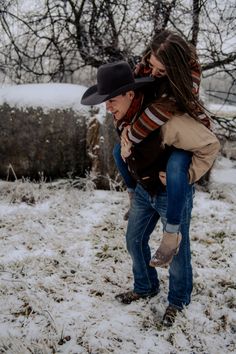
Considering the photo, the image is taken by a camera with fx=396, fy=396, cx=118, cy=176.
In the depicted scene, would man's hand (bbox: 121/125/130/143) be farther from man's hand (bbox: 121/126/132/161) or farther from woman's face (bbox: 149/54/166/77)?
woman's face (bbox: 149/54/166/77)

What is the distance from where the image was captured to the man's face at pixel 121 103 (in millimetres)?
2068

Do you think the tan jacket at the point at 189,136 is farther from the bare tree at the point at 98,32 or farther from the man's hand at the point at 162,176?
the bare tree at the point at 98,32

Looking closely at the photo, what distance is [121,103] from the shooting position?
208cm

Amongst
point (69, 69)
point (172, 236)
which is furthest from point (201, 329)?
point (69, 69)

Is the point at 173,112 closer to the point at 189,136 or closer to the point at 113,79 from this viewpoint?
the point at 189,136

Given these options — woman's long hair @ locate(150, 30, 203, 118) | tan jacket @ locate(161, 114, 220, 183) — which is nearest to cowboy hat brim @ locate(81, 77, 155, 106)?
woman's long hair @ locate(150, 30, 203, 118)

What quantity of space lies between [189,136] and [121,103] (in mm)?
402

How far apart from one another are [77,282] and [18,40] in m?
4.75

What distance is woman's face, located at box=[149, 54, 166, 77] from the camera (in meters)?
2.00

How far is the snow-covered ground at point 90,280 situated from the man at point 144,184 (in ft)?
0.60

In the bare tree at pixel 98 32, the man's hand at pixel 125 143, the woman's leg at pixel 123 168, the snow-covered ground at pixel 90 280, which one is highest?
the bare tree at pixel 98 32

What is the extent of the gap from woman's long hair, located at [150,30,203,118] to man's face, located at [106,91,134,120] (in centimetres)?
23

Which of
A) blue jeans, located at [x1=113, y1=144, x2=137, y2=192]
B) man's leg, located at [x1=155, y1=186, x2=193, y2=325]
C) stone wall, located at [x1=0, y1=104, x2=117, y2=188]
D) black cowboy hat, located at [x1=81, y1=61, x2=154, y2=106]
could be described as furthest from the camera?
stone wall, located at [x1=0, y1=104, x2=117, y2=188]

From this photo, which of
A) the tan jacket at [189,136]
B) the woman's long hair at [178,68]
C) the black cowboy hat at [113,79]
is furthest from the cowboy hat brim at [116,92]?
the tan jacket at [189,136]
